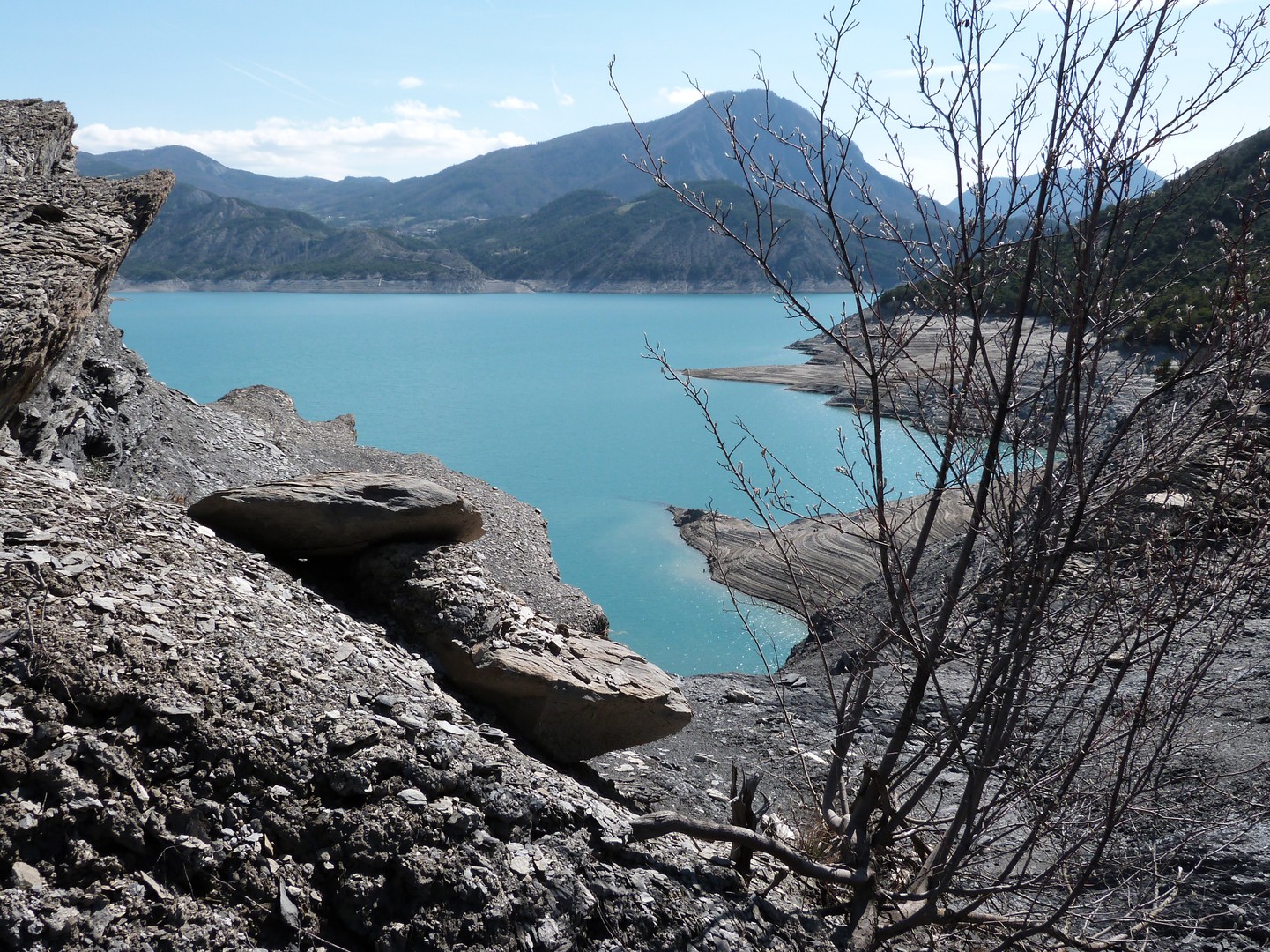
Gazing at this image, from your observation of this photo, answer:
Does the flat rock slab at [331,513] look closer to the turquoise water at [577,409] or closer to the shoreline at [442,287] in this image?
the turquoise water at [577,409]

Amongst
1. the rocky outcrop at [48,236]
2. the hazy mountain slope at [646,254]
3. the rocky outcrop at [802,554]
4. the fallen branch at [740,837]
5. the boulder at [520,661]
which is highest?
the hazy mountain slope at [646,254]

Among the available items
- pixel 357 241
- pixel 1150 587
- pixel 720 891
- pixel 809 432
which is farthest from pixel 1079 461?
pixel 357 241

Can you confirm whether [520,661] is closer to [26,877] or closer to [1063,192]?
[26,877]

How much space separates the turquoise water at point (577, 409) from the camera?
650 inches

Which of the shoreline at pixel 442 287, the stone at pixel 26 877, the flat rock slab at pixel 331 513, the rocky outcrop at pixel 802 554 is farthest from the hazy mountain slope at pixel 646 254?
the stone at pixel 26 877

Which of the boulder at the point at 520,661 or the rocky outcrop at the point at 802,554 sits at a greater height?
the boulder at the point at 520,661

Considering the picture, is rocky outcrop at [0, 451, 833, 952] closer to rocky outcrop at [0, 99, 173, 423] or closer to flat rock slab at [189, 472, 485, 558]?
flat rock slab at [189, 472, 485, 558]

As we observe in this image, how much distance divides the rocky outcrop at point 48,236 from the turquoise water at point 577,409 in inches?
197

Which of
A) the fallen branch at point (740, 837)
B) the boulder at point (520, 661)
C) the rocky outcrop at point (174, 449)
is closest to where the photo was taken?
the fallen branch at point (740, 837)

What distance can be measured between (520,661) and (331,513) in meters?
1.39

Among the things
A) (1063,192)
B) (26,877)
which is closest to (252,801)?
(26,877)

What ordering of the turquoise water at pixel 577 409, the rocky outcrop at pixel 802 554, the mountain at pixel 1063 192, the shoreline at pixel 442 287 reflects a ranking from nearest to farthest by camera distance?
the mountain at pixel 1063 192, the rocky outcrop at pixel 802 554, the turquoise water at pixel 577 409, the shoreline at pixel 442 287

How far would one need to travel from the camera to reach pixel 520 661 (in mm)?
4781

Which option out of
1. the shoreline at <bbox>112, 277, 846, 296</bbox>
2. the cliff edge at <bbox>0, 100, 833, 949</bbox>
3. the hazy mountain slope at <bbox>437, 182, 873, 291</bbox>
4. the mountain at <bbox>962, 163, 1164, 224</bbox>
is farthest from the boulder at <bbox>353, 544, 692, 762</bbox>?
the hazy mountain slope at <bbox>437, 182, 873, 291</bbox>
